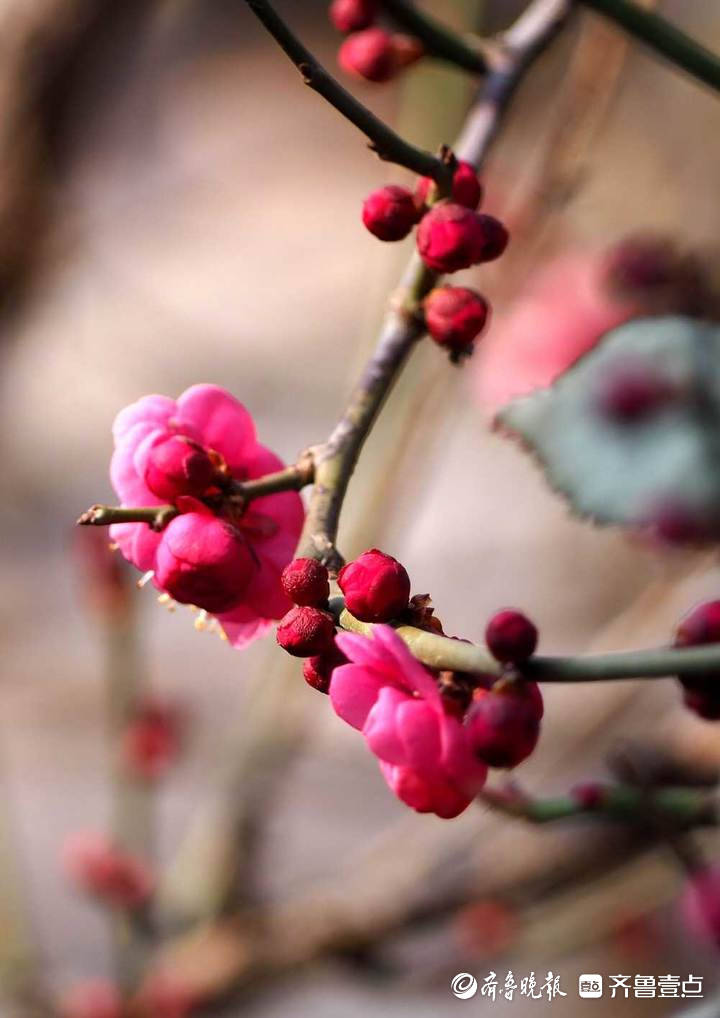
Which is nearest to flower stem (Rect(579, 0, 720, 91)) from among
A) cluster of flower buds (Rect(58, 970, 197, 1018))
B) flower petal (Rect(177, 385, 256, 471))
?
flower petal (Rect(177, 385, 256, 471))

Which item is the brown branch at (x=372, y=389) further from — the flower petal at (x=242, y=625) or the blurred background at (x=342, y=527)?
the blurred background at (x=342, y=527)

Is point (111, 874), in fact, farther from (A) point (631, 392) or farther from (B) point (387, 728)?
(B) point (387, 728)

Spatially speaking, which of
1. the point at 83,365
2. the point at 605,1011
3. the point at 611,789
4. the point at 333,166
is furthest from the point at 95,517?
the point at 333,166

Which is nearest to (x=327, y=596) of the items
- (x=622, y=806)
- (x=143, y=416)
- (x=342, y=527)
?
(x=143, y=416)

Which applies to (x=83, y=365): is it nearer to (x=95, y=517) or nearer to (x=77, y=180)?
(x=77, y=180)

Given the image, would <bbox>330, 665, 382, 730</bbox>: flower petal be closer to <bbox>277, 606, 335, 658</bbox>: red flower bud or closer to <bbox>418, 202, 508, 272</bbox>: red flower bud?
<bbox>277, 606, 335, 658</bbox>: red flower bud

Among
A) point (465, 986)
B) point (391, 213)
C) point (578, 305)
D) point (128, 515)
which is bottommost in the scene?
point (465, 986)
